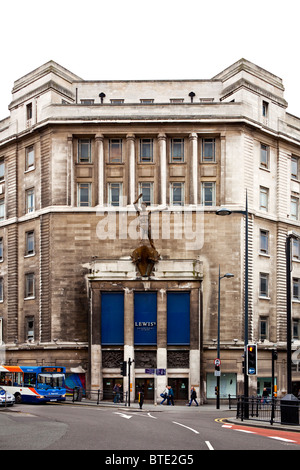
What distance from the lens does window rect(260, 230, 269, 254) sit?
186ft

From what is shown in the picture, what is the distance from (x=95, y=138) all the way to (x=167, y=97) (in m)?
11.2

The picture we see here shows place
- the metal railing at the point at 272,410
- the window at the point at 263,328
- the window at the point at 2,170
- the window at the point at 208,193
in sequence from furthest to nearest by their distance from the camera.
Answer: the window at the point at 2,170
the window at the point at 208,193
the window at the point at 263,328
the metal railing at the point at 272,410

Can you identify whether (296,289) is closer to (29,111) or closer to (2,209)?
(2,209)

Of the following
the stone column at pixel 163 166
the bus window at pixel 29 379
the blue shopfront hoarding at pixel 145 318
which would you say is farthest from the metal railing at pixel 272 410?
the stone column at pixel 163 166

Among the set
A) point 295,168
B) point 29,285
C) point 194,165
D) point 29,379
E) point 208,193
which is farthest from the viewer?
point 295,168

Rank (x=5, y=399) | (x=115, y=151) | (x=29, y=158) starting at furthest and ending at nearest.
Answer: (x=29, y=158) < (x=115, y=151) < (x=5, y=399)

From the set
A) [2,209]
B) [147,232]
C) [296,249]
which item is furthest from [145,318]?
[2,209]

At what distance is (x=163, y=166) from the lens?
183 ft

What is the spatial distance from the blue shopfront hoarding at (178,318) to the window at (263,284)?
8.33 metres

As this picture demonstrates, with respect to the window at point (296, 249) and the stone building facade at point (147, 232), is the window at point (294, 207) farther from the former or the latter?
the window at point (296, 249)

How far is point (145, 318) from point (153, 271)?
149 inches

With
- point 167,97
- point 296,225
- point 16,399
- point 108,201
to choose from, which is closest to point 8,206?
point 108,201

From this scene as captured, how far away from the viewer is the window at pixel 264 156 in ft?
191

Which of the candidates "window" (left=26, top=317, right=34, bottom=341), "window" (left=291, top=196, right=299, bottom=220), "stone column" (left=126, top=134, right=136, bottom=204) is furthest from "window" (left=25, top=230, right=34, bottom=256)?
"window" (left=291, top=196, right=299, bottom=220)
